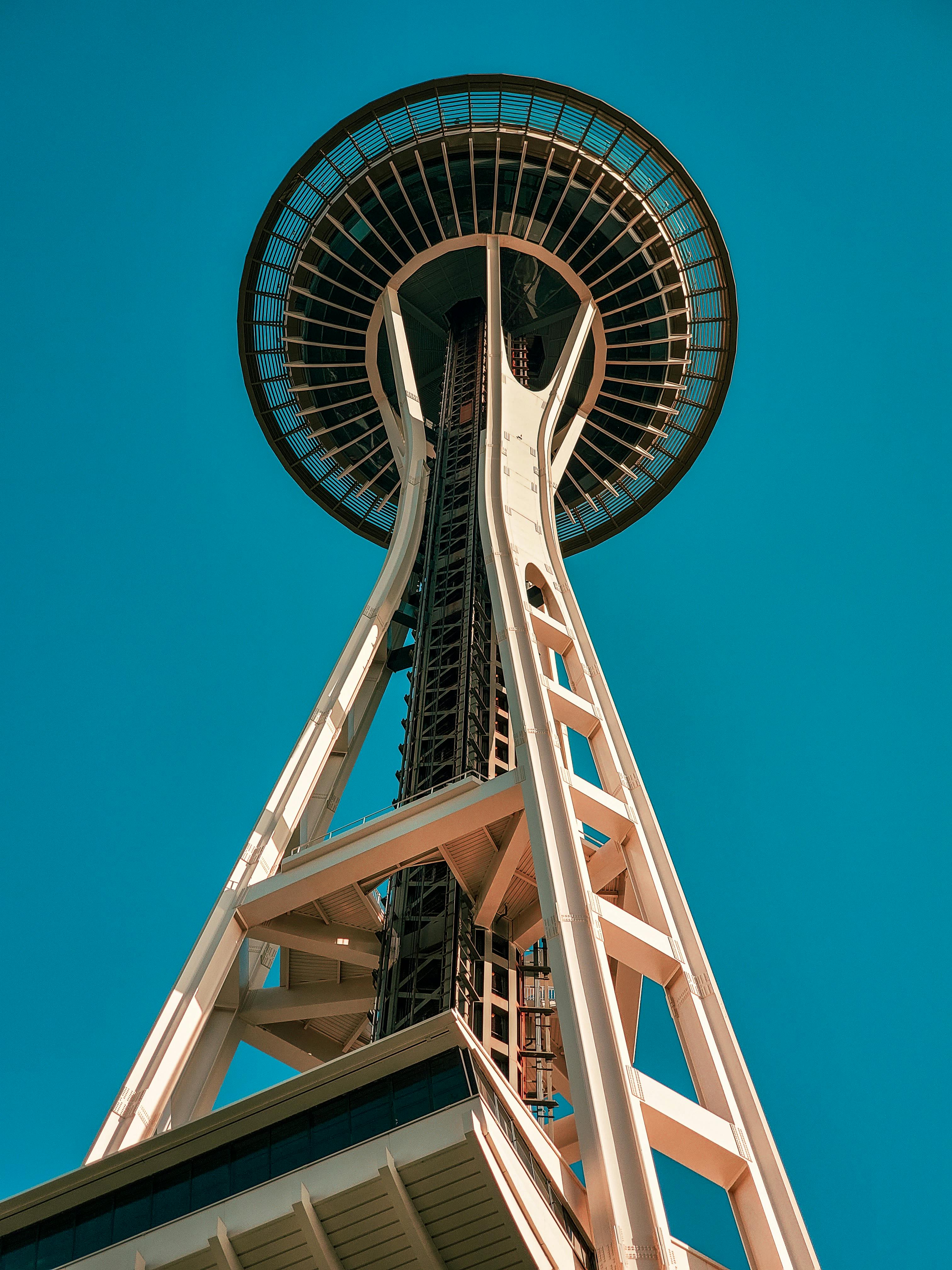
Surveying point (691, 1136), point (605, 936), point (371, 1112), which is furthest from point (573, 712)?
point (371, 1112)

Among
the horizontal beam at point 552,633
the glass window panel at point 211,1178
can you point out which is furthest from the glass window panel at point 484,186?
the glass window panel at point 211,1178

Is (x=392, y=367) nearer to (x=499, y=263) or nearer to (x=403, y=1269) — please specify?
(x=499, y=263)

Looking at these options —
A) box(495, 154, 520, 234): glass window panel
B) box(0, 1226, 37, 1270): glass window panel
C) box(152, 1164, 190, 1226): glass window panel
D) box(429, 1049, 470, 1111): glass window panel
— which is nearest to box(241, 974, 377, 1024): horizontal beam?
box(0, 1226, 37, 1270): glass window panel

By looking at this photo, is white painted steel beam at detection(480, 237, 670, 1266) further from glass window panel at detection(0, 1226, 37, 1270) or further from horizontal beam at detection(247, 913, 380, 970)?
glass window panel at detection(0, 1226, 37, 1270)

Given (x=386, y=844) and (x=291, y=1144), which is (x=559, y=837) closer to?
(x=386, y=844)

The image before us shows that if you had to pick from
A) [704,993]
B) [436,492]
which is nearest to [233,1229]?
[704,993]

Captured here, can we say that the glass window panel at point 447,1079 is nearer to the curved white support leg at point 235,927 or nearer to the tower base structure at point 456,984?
the tower base structure at point 456,984
